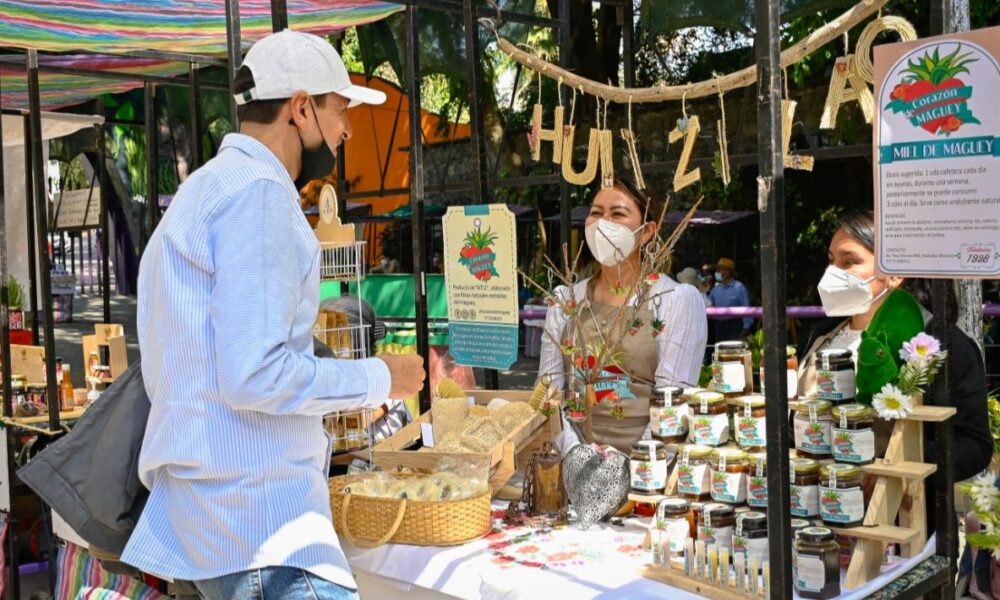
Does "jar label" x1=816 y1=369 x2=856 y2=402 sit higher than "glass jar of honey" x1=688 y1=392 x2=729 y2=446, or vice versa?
"jar label" x1=816 y1=369 x2=856 y2=402

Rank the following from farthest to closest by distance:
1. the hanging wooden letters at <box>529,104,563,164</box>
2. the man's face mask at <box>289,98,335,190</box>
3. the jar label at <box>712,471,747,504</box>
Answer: the hanging wooden letters at <box>529,104,563,164</box>
the jar label at <box>712,471,747,504</box>
the man's face mask at <box>289,98,335,190</box>

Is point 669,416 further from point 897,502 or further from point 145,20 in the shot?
point 145,20

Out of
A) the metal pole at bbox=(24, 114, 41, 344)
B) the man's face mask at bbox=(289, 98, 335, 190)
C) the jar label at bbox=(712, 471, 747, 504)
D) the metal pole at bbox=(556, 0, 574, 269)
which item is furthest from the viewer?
the metal pole at bbox=(24, 114, 41, 344)

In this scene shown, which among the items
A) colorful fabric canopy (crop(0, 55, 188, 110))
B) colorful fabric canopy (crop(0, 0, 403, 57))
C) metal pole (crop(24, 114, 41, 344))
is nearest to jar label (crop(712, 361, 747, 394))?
colorful fabric canopy (crop(0, 0, 403, 57))

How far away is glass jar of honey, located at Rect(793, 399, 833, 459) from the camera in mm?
2154

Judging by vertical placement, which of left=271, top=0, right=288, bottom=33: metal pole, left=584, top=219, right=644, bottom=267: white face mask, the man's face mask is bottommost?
left=584, top=219, right=644, bottom=267: white face mask

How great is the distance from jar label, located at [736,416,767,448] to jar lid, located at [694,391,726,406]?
0.27 ft

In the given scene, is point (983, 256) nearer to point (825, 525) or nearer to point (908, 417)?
point (908, 417)

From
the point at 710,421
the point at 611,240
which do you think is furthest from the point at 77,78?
the point at 710,421

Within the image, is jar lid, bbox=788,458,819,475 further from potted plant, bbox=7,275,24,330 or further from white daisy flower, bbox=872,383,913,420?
potted plant, bbox=7,275,24,330

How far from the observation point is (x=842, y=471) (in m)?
2.03

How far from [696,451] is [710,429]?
0.08m

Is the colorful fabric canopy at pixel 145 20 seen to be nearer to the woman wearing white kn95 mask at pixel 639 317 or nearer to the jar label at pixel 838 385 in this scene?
the woman wearing white kn95 mask at pixel 639 317

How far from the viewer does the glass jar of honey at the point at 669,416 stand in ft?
7.92
